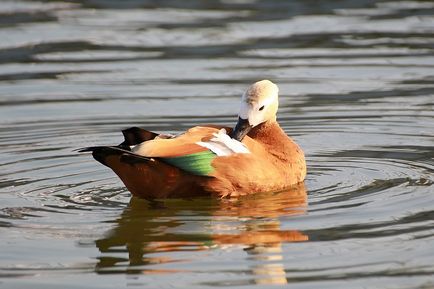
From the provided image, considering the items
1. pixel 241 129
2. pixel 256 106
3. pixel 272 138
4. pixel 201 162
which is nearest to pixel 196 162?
pixel 201 162

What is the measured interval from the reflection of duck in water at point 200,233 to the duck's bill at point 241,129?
50 cm

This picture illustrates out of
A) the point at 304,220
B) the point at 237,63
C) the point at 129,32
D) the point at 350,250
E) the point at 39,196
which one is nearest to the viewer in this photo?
the point at 350,250

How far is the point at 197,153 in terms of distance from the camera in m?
9.34

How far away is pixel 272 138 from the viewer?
10.4m

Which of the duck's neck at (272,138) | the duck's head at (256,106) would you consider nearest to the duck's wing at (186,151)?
the duck's head at (256,106)

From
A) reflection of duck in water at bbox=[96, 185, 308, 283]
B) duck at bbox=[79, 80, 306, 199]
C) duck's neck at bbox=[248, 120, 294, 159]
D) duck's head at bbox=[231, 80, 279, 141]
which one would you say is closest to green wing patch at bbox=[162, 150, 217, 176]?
duck at bbox=[79, 80, 306, 199]

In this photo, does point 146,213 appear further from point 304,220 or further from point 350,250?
point 350,250

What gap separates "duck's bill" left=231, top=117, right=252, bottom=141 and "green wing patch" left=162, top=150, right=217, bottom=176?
1.67ft

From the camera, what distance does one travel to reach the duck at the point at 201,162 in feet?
30.3

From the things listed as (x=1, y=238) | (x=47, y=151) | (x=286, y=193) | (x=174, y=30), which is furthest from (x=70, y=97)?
(x=1, y=238)

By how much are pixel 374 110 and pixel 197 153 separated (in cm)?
408

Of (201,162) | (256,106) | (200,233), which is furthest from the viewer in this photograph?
(256,106)

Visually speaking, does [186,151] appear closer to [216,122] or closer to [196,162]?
[196,162]

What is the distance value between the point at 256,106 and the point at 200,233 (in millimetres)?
1900
